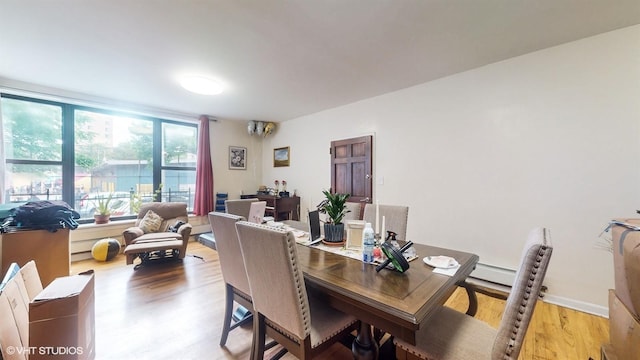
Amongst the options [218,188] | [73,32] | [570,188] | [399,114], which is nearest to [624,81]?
[570,188]

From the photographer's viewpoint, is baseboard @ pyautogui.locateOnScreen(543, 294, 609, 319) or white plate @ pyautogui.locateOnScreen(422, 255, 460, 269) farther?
baseboard @ pyautogui.locateOnScreen(543, 294, 609, 319)

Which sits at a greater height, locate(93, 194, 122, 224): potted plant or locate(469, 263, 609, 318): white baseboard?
locate(93, 194, 122, 224): potted plant

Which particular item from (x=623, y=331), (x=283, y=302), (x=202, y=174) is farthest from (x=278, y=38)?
(x=202, y=174)

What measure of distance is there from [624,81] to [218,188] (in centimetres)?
563

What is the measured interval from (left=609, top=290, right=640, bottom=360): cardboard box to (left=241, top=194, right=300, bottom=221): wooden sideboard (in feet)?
13.3

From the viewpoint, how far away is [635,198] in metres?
1.98

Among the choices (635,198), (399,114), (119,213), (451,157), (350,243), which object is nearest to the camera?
(350,243)

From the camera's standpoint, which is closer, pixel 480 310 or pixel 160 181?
pixel 480 310

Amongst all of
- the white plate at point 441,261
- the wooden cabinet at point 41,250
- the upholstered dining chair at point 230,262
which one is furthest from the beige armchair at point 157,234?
the white plate at point 441,261

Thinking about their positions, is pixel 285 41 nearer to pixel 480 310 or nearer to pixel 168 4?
pixel 168 4

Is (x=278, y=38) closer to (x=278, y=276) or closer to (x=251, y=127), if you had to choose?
(x=278, y=276)

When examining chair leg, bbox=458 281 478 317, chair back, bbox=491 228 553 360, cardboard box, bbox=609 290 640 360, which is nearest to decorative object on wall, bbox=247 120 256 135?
chair leg, bbox=458 281 478 317

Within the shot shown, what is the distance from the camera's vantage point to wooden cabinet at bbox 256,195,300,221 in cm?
461

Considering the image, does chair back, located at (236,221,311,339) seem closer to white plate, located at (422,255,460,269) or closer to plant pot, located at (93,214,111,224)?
white plate, located at (422,255,460,269)
